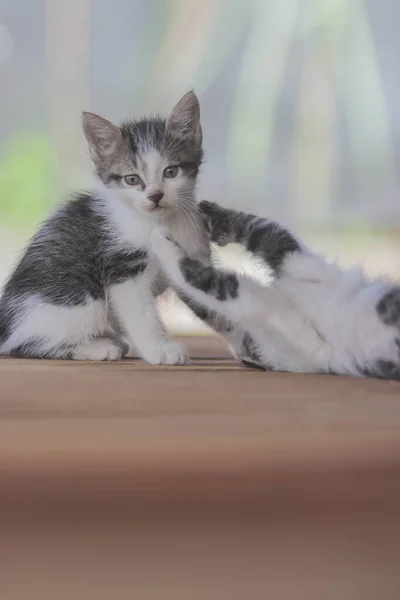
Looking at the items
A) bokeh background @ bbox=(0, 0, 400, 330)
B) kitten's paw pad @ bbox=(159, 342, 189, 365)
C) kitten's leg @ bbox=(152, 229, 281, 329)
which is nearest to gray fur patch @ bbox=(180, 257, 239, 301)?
kitten's leg @ bbox=(152, 229, 281, 329)

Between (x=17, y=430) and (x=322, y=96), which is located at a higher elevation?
(x=322, y=96)

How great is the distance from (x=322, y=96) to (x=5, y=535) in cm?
241

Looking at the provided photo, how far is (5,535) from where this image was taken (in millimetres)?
503

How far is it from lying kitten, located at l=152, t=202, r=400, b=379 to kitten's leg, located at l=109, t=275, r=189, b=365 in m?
0.11

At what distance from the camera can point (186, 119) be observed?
145 centimetres

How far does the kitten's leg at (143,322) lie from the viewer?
4.06 ft

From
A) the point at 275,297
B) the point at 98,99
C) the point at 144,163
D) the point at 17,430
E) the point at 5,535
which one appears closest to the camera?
the point at 5,535

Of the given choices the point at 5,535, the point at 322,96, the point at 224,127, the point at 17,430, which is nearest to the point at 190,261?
the point at 17,430

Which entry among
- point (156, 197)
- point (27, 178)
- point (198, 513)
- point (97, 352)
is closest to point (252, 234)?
point (156, 197)

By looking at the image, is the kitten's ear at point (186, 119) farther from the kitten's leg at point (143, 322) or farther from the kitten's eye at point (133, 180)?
the kitten's leg at point (143, 322)

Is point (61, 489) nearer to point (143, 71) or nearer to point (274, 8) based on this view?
point (143, 71)

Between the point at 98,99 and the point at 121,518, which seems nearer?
the point at 121,518

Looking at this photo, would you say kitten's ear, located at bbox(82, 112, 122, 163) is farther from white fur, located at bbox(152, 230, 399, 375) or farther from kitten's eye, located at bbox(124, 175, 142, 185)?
white fur, located at bbox(152, 230, 399, 375)

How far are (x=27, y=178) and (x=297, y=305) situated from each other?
1.65 meters
